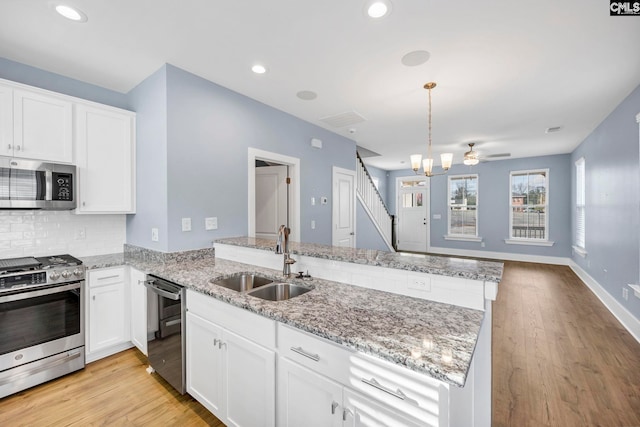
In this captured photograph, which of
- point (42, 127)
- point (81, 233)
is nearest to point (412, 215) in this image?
point (81, 233)

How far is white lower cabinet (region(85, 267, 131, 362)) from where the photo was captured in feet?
8.50

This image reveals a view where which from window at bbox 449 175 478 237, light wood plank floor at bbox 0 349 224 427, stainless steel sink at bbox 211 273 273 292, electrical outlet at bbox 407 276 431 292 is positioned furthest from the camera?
window at bbox 449 175 478 237

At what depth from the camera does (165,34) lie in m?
2.28

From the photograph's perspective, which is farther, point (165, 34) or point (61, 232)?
point (61, 232)

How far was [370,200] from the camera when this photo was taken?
6562 millimetres

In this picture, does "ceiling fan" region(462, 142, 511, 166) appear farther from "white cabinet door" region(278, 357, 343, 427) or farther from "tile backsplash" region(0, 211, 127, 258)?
"tile backsplash" region(0, 211, 127, 258)

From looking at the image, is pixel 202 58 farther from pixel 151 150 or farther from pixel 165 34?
pixel 151 150

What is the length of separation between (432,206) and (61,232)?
8.76 m

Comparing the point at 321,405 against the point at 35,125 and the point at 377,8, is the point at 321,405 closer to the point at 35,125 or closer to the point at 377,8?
the point at 377,8

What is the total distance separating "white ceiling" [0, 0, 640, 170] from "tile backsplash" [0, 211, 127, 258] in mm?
1501

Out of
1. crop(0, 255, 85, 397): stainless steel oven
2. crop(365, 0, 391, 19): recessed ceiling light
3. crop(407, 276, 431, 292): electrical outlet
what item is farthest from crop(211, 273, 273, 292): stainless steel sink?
crop(365, 0, 391, 19): recessed ceiling light

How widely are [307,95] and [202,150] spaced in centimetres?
145

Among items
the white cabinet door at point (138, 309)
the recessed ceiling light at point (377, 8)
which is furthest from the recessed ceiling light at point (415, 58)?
the white cabinet door at point (138, 309)

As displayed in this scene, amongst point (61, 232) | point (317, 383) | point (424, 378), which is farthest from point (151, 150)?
point (424, 378)
